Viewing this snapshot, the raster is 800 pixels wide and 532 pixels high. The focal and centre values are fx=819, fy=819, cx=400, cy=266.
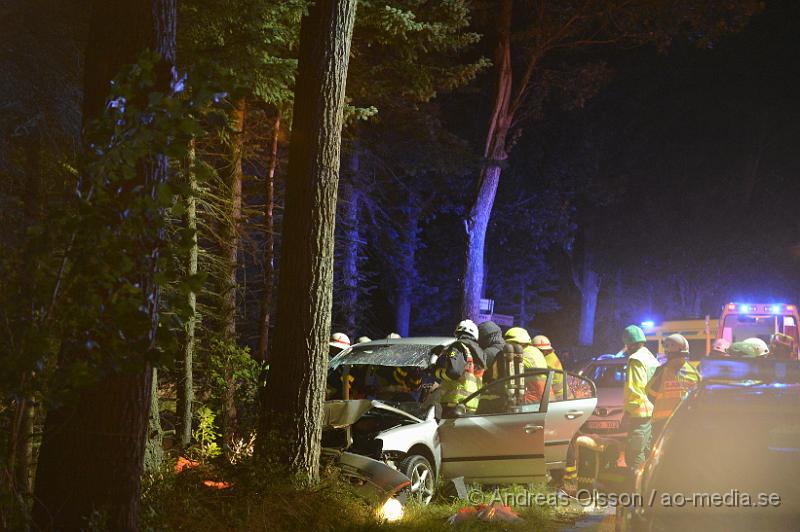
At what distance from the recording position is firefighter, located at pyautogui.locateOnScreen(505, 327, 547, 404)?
32.9 ft

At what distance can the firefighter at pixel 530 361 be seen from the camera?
1002 centimetres

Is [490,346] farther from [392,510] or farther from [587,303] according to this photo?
[587,303]

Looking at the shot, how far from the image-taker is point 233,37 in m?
9.02

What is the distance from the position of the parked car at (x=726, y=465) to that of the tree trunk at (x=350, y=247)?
684 inches

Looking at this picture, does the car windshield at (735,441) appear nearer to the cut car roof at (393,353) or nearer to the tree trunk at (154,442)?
the cut car roof at (393,353)

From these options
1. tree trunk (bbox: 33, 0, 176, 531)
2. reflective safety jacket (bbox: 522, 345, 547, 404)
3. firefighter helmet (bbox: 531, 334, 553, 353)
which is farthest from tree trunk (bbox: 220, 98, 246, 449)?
tree trunk (bbox: 33, 0, 176, 531)

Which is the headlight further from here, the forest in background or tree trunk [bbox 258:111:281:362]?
tree trunk [bbox 258:111:281:362]

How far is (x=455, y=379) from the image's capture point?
9.50 m

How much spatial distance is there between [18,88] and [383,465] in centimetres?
547

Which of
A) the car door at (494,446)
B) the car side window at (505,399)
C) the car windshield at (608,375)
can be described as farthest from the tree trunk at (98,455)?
the car windshield at (608,375)

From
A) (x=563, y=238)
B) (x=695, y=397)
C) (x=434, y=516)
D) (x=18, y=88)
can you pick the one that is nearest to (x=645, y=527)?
(x=695, y=397)

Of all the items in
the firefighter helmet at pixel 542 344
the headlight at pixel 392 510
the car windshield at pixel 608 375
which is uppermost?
the firefighter helmet at pixel 542 344

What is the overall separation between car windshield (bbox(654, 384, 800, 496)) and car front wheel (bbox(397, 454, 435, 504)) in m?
3.34

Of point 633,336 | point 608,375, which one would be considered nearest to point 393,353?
point 633,336
